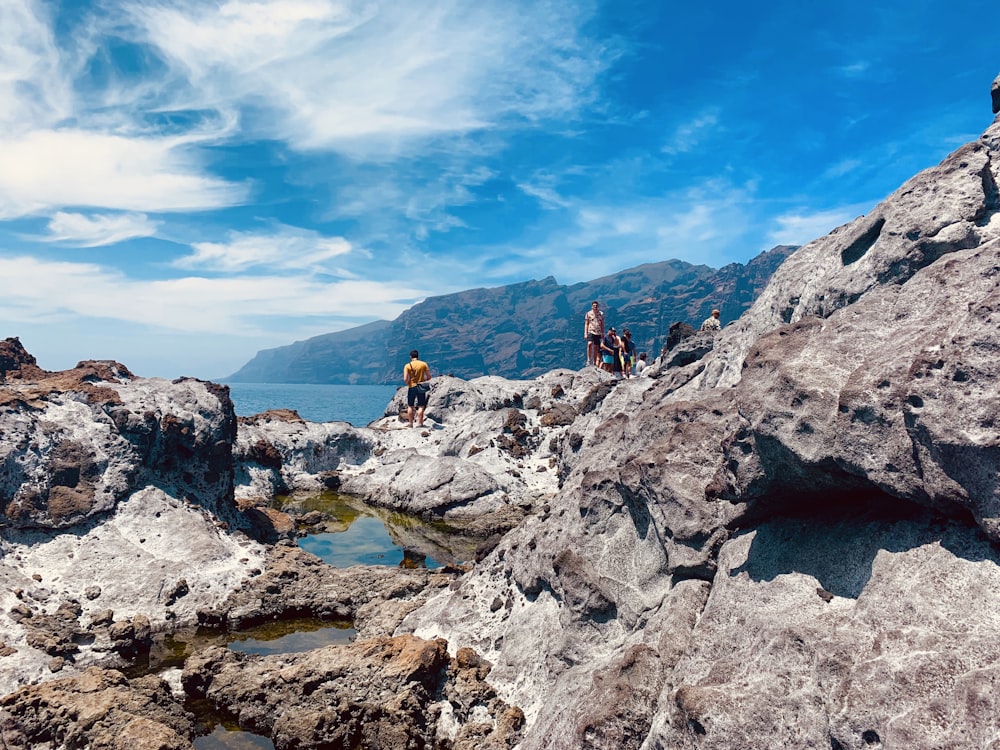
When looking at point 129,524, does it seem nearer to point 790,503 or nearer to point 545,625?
point 545,625

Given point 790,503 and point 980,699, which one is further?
point 790,503

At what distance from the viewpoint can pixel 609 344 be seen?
44.5 m

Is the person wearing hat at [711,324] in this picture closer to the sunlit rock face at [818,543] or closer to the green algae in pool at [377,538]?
the green algae in pool at [377,538]

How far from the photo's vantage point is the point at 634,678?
30.2 feet

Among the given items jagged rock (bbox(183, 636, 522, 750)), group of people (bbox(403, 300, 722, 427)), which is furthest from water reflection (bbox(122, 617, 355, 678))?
group of people (bbox(403, 300, 722, 427))

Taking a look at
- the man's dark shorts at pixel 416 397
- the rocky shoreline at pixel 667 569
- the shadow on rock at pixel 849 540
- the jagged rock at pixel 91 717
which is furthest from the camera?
the man's dark shorts at pixel 416 397

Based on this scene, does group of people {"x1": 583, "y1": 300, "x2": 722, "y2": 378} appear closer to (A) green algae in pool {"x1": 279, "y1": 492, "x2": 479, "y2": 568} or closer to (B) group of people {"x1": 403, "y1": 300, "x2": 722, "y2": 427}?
(B) group of people {"x1": 403, "y1": 300, "x2": 722, "y2": 427}

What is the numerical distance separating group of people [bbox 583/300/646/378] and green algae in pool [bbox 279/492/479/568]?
18.3m

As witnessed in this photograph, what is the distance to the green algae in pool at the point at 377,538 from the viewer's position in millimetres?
24062

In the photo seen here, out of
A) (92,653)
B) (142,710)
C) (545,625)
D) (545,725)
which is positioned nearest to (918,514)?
(545,725)

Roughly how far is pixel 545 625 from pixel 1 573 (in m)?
14.0

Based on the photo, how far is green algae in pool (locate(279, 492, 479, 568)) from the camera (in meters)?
24.1

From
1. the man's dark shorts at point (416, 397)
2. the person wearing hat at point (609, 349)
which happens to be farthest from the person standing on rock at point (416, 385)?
the person wearing hat at point (609, 349)

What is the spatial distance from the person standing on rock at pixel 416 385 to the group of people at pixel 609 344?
11568 mm
